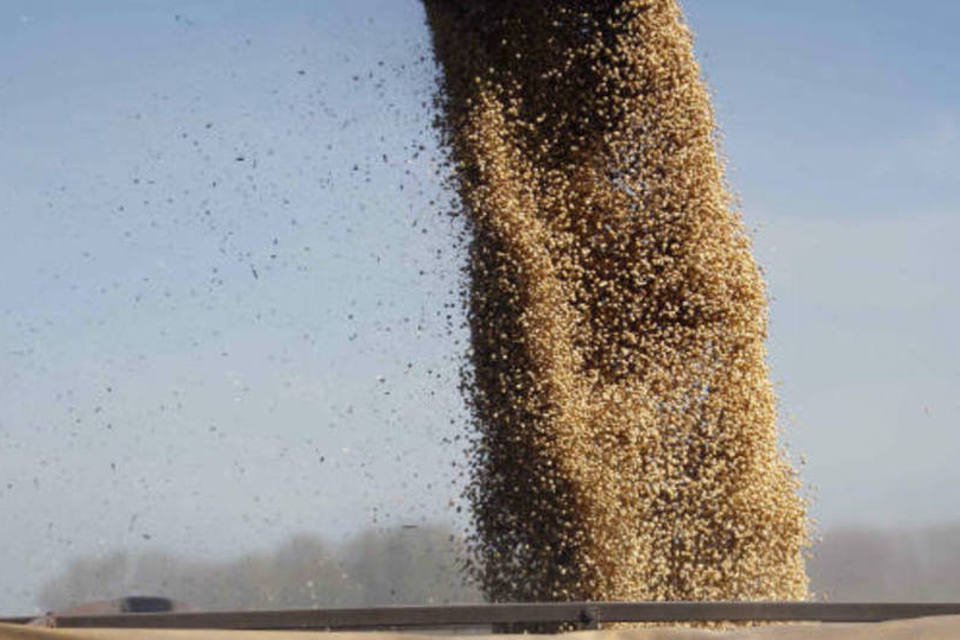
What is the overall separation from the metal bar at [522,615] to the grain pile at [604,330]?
3571mm

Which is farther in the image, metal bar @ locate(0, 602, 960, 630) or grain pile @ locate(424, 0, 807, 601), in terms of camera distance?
grain pile @ locate(424, 0, 807, 601)

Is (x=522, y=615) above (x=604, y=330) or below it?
below

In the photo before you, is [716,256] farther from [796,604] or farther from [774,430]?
[796,604]

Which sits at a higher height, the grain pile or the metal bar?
the grain pile

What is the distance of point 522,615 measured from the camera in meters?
2.05

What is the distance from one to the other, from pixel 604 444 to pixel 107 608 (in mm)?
3705

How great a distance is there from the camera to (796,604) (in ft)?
6.16

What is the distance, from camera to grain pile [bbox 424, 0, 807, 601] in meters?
5.80

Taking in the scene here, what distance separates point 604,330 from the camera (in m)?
5.91

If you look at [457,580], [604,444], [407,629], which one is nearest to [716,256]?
[604,444]

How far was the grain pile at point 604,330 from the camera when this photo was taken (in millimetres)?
5805

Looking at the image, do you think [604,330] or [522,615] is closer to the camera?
[522,615]

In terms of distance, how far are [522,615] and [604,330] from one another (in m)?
3.90

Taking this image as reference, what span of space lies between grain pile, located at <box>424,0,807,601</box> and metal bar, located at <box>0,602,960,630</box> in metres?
3.57
